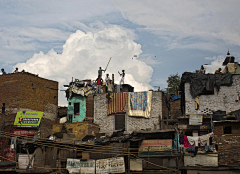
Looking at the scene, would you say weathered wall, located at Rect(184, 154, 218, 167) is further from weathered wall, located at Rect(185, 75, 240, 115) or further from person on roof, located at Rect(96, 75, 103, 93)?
person on roof, located at Rect(96, 75, 103, 93)

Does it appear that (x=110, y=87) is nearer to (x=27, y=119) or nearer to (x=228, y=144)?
(x=27, y=119)

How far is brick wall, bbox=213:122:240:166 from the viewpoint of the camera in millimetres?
26125

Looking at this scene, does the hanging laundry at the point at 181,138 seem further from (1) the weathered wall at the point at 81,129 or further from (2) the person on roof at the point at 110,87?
(2) the person on roof at the point at 110,87

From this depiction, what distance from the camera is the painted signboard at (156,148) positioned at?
27.1 m

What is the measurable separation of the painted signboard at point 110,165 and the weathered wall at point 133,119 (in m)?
5.31

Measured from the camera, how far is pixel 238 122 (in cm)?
2644

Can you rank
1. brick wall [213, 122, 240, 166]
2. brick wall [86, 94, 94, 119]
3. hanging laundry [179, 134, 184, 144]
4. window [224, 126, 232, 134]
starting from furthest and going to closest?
1. brick wall [86, 94, 94, 119]
2. hanging laundry [179, 134, 184, 144]
3. window [224, 126, 232, 134]
4. brick wall [213, 122, 240, 166]

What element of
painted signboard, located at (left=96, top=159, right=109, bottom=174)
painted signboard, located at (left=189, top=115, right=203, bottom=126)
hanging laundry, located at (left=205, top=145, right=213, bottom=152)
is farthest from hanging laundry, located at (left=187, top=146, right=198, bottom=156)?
painted signboard, located at (left=96, top=159, right=109, bottom=174)

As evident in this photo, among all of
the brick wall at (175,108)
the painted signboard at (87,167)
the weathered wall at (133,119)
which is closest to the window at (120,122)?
the weathered wall at (133,119)

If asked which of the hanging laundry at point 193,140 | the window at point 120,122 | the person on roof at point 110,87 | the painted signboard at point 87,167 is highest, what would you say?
the person on roof at point 110,87

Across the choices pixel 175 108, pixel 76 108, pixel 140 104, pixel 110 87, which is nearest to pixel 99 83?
pixel 110 87

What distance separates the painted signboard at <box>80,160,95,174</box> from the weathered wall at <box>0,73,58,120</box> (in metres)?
10.4

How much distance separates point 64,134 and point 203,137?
13.2 m

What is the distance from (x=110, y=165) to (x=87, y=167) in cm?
213
